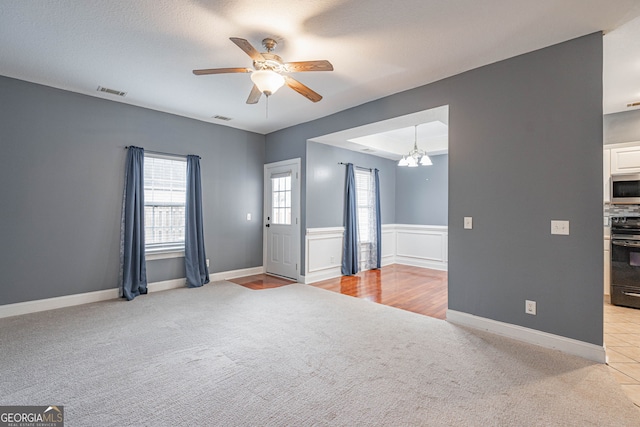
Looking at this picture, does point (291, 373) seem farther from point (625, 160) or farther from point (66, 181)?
point (625, 160)

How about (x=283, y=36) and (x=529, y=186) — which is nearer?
(x=283, y=36)

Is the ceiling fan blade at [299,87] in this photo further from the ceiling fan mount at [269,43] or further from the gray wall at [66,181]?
the gray wall at [66,181]

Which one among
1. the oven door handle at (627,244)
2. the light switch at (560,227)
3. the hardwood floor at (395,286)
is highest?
the light switch at (560,227)

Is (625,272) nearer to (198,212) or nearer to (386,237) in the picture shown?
(386,237)

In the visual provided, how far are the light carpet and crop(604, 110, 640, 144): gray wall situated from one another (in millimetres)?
3534

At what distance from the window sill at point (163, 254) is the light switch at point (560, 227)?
499 centimetres

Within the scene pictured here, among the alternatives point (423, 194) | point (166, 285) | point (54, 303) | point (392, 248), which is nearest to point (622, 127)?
point (423, 194)

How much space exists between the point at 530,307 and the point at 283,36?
346 cm

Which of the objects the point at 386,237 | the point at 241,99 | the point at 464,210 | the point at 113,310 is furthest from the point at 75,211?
the point at 386,237

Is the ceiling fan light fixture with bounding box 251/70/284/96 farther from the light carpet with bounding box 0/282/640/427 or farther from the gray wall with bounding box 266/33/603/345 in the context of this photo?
the light carpet with bounding box 0/282/640/427

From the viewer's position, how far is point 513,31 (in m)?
2.59

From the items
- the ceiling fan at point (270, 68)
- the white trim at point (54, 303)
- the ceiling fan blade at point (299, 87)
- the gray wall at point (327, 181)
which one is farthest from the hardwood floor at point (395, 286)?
the ceiling fan at point (270, 68)

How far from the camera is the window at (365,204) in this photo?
652 centimetres

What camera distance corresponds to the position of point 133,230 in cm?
432
